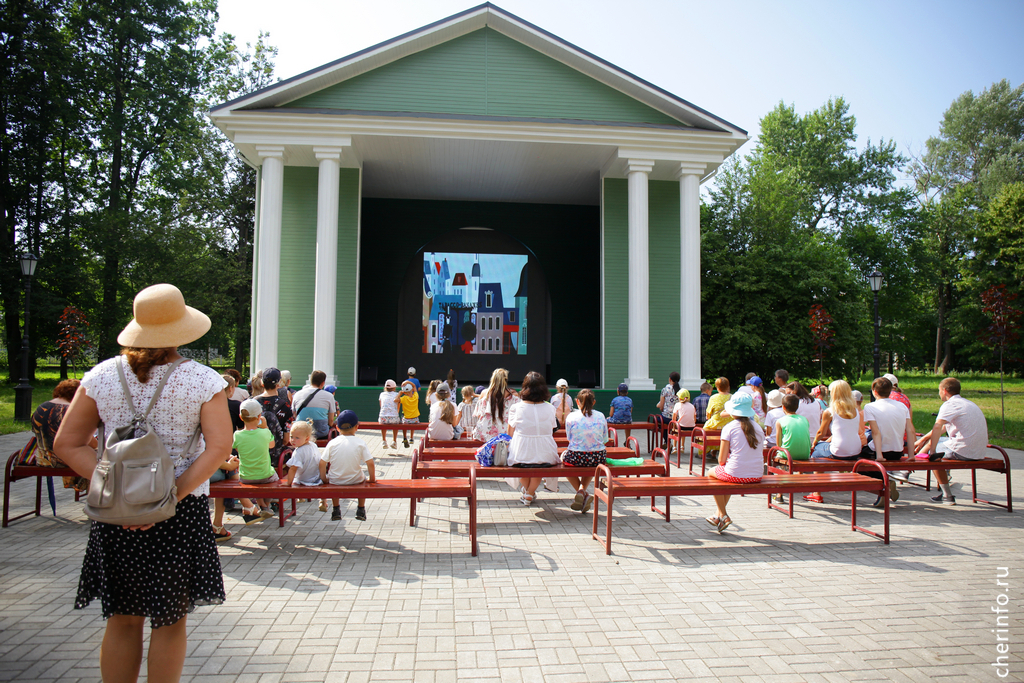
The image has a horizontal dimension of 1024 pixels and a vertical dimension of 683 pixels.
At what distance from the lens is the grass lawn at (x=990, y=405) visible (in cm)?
1432

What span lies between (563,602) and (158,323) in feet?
9.78

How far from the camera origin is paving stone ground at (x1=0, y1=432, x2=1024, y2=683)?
3.20 m

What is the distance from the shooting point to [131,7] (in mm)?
26547

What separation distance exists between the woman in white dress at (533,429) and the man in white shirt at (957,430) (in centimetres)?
446

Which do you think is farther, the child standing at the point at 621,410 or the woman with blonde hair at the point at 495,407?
the child standing at the point at 621,410

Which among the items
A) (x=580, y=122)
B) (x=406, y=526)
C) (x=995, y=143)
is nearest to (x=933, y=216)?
(x=995, y=143)

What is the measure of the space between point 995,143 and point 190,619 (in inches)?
2116

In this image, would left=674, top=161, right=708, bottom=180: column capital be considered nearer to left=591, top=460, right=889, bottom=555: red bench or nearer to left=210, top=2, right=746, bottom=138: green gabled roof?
left=210, top=2, right=746, bottom=138: green gabled roof

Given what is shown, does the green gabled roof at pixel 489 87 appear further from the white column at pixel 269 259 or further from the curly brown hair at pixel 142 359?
the curly brown hair at pixel 142 359

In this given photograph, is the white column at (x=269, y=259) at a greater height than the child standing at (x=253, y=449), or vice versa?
the white column at (x=269, y=259)

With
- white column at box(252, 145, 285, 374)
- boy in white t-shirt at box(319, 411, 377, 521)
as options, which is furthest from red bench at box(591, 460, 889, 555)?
white column at box(252, 145, 285, 374)

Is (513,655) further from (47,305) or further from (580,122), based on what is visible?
(47,305)

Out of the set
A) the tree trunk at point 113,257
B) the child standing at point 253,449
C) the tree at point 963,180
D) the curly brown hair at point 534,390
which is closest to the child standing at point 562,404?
the curly brown hair at point 534,390

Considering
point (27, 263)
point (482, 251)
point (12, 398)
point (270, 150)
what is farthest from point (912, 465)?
point (12, 398)
